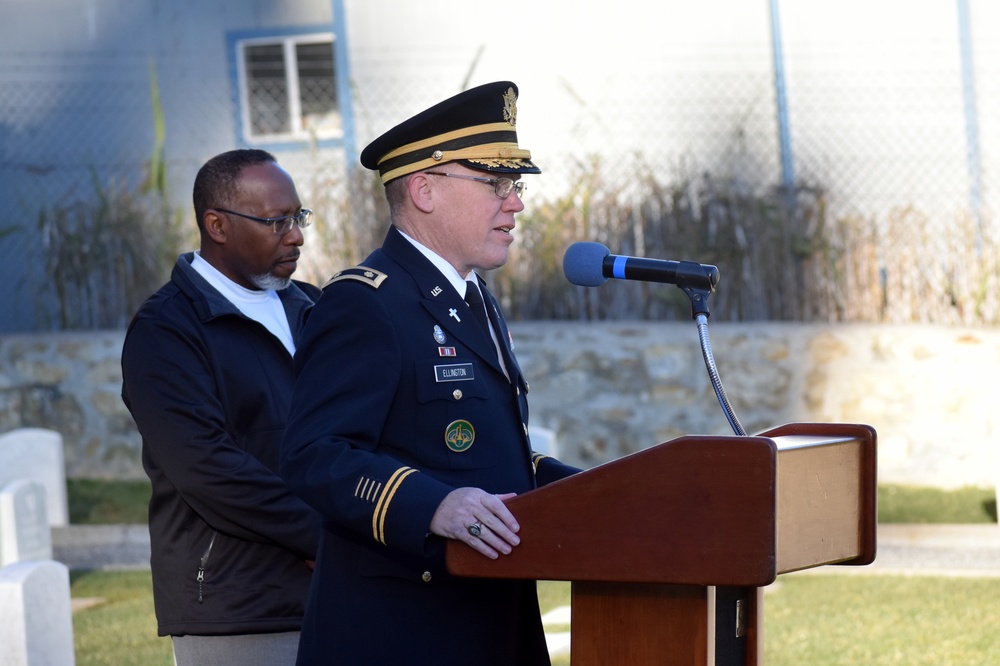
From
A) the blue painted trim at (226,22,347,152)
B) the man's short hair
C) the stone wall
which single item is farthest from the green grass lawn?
the blue painted trim at (226,22,347,152)

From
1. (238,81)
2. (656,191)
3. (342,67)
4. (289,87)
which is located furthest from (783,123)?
(238,81)

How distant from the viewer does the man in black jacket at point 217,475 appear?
3555 millimetres

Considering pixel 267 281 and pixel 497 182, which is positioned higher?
pixel 497 182

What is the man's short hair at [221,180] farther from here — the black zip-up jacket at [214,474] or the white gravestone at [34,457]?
the white gravestone at [34,457]

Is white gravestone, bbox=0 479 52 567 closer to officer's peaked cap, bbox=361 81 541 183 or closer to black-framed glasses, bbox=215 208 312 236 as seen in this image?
black-framed glasses, bbox=215 208 312 236

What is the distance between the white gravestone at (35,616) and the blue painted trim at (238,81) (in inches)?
332

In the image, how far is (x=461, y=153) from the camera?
2.88 m

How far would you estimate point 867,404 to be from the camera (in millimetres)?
10500

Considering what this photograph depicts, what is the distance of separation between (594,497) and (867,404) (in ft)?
28.1

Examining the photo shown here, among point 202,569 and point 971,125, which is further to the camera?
point 971,125

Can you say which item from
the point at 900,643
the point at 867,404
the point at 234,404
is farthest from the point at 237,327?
the point at 867,404

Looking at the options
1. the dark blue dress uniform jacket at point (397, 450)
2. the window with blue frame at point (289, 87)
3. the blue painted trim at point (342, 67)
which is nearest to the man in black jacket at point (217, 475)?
the dark blue dress uniform jacket at point (397, 450)

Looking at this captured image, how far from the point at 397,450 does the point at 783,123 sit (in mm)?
10280

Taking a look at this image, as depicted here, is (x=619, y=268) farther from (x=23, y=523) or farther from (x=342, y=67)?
(x=342, y=67)
